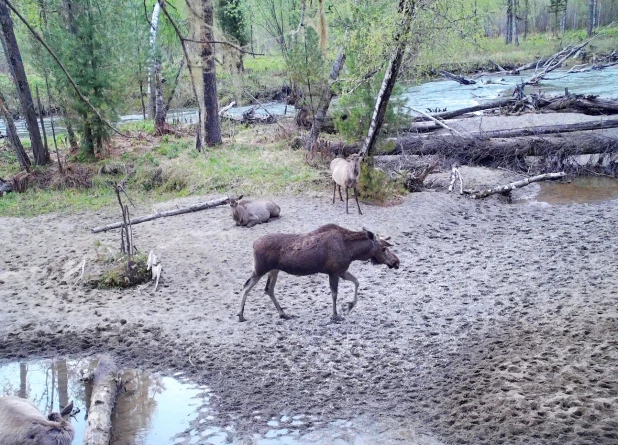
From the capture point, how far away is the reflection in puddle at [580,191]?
15.1m

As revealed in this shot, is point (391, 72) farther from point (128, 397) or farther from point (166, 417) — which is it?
point (166, 417)

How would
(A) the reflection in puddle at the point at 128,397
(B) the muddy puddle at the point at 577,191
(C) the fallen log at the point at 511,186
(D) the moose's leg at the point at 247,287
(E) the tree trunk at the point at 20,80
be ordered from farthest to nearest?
(E) the tree trunk at the point at 20,80 → (C) the fallen log at the point at 511,186 → (B) the muddy puddle at the point at 577,191 → (D) the moose's leg at the point at 247,287 → (A) the reflection in puddle at the point at 128,397

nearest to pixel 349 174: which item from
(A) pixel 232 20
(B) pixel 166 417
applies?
(B) pixel 166 417

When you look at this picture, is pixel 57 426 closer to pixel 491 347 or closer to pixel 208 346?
pixel 208 346

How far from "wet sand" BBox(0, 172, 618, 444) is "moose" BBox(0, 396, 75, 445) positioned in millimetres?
1707

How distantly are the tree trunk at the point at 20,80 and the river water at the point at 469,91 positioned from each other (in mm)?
8365

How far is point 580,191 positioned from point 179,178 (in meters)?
9.98

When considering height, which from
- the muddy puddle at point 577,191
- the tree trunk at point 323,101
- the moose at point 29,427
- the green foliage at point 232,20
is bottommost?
the muddy puddle at point 577,191

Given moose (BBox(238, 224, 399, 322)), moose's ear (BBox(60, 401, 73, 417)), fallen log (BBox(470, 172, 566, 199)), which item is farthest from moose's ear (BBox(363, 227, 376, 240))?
fallen log (BBox(470, 172, 566, 199))

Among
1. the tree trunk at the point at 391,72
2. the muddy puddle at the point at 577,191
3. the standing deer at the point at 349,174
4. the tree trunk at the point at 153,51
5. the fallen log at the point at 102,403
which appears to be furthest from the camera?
the tree trunk at the point at 153,51

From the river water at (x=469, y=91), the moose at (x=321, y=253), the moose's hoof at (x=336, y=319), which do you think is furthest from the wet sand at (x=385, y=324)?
the river water at (x=469, y=91)

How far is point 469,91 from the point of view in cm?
3603

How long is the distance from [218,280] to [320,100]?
10.3m

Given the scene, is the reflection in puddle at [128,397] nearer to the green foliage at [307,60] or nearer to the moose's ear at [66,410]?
the moose's ear at [66,410]
